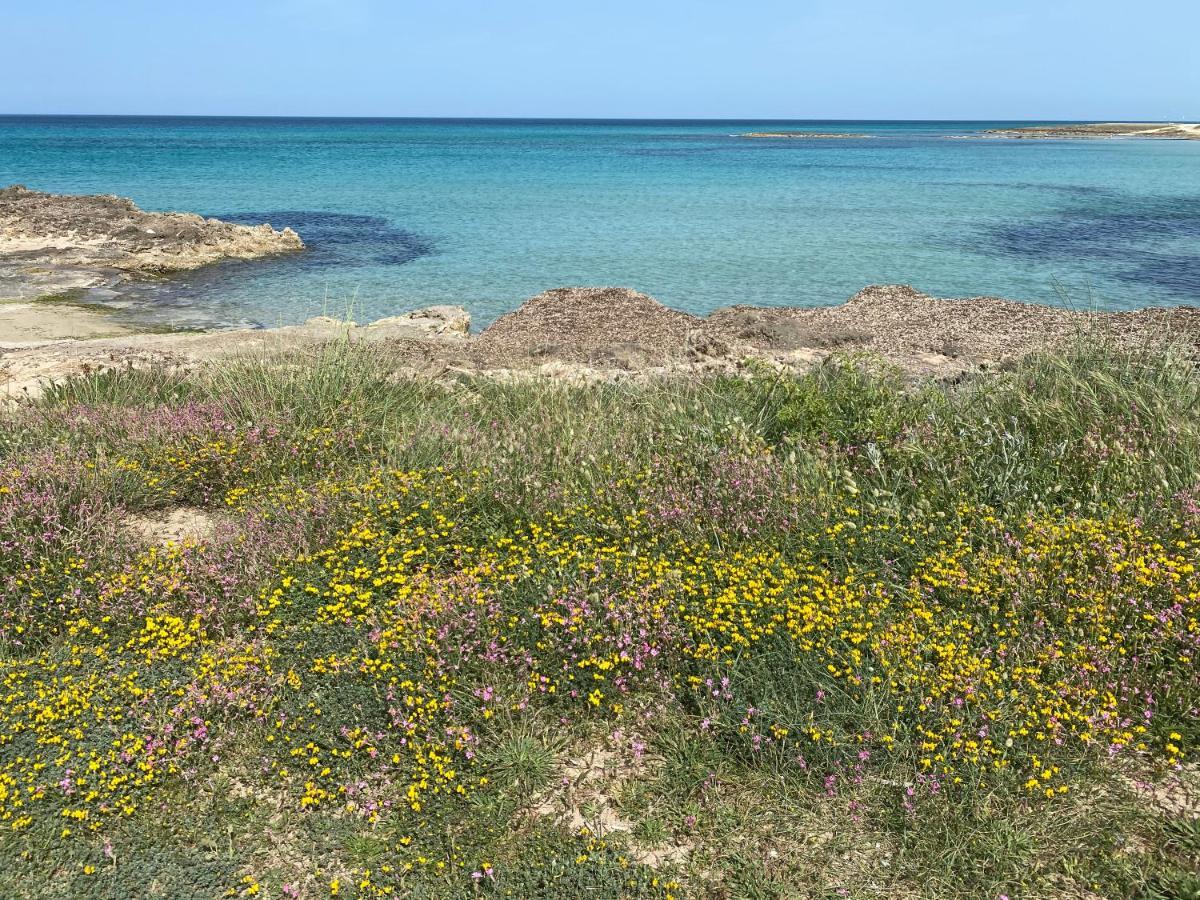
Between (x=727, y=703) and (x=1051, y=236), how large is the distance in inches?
1128

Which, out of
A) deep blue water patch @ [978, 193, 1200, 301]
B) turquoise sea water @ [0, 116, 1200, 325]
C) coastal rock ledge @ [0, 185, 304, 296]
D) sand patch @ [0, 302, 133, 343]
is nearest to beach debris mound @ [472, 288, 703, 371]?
turquoise sea water @ [0, 116, 1200, 325]

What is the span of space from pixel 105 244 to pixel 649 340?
22.1 m

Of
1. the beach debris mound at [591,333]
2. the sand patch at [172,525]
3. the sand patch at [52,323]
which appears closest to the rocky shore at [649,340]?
the beach debris mound at [591,333]

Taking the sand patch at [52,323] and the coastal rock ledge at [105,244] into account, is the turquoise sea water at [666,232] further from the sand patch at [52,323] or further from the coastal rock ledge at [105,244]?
the coastal rock ledge at [105,244]

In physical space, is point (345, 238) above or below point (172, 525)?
above

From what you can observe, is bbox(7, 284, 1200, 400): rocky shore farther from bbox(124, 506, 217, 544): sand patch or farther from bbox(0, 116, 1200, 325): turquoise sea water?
bbox(124, 506, 217, 544): sand patch

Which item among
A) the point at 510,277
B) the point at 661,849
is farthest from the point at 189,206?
the point at 661,849

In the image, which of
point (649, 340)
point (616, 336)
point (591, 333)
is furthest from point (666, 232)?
point (649, 340)

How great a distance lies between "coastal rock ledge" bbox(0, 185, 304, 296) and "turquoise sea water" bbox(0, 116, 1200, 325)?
64.5 inches

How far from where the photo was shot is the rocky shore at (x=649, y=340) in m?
10.1

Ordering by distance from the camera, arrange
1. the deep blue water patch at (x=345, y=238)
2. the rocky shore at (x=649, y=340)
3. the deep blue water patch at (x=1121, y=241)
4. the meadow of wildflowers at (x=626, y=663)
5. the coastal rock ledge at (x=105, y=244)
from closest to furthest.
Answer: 1. the meadow of wildflowers at (x=626, y=663)
2. the rocky shore at (x=649, y=340)
3. the deep blue water patch at (x=1121, y=241)
4. the coastal rock ledge at (x=105, y=244)
5. the deep blue water patch at (x=345, y=238)

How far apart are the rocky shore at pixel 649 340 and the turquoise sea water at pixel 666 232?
215 cm

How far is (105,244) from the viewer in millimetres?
26203

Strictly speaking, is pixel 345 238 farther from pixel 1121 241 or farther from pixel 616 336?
pixel 1121 241
